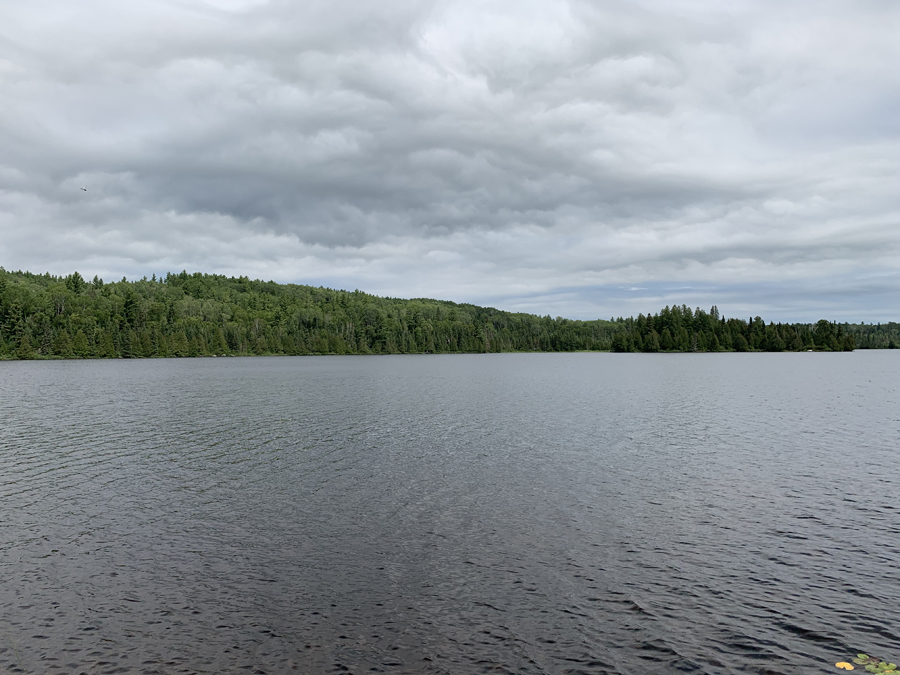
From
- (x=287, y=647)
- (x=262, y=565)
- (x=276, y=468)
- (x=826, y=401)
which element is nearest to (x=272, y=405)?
(x=276, y=468)

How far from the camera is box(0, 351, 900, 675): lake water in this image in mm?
14219

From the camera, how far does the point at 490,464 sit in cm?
3506

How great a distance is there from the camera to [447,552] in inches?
808

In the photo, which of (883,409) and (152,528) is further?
(883,409)

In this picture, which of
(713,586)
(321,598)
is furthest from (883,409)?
(321,598)

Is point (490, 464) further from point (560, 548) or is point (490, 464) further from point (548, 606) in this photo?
point (548, 606)

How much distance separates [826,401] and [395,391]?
195 feet

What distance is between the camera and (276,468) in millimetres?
33812

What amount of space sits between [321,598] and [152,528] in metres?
10.3

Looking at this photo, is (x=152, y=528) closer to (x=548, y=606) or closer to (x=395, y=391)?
(x=548, y=606)

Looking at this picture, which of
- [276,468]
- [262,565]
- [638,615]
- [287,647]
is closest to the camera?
[287,647]

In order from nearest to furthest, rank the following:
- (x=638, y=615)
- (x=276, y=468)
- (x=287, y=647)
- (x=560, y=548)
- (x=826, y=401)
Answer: (x=287, y=647) → (x=638, y=615) → (x=560, y=548) → (x=276, y=468) → (x=826, y=401)

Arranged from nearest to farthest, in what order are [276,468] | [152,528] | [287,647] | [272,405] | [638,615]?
1. [287,647]
2. [638,615]
3. [152,528]
4. [276,468]
5. [272,405]

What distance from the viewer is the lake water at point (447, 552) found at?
14219mm
